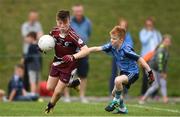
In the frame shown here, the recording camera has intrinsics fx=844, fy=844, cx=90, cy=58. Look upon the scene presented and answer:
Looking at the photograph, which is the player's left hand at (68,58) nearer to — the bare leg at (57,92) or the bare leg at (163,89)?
the bare leg at (57,92)

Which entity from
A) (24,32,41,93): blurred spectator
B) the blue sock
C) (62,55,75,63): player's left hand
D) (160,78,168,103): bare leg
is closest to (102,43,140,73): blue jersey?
the blue sock

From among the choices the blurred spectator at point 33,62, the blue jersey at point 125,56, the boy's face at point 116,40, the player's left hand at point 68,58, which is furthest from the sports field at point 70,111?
the blurred spectator at point 33,62

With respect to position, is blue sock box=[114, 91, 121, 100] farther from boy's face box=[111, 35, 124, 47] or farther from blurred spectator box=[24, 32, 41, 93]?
blurred spectator box=[24, 32, 41, 93]

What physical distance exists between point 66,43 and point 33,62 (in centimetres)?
766

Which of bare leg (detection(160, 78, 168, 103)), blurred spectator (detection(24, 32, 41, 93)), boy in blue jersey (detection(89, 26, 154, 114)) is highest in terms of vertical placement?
boy in blue jersey (detection(89, 26, 154, 114))

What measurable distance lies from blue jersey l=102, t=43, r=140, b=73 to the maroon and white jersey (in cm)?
59

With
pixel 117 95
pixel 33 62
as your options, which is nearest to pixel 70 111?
pixel 117 95

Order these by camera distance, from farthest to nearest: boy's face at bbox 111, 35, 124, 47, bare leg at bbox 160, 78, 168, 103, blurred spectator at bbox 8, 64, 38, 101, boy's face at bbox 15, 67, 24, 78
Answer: bare leg at bbox 160, 78, 168, 103 → boy's face at bbox 15, 67, 24, 78 → blurred spectator at bbox 8, 64, 38, 101 → boy's face at bbox 111, 35, 124, 47

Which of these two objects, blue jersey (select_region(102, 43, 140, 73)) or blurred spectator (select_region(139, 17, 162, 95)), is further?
blurred spectator (select_region(139, 17, 162, 95))

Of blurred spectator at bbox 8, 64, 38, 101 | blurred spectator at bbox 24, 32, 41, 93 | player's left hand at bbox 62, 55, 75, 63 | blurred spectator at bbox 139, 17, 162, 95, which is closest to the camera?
player's left hand at bbox 62, 55, 75, 63

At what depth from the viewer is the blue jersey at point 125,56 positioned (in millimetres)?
16656

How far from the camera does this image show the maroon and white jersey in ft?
55.1

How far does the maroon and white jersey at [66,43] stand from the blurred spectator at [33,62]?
7042mm

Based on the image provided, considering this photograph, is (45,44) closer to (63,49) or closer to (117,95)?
(63,49)
